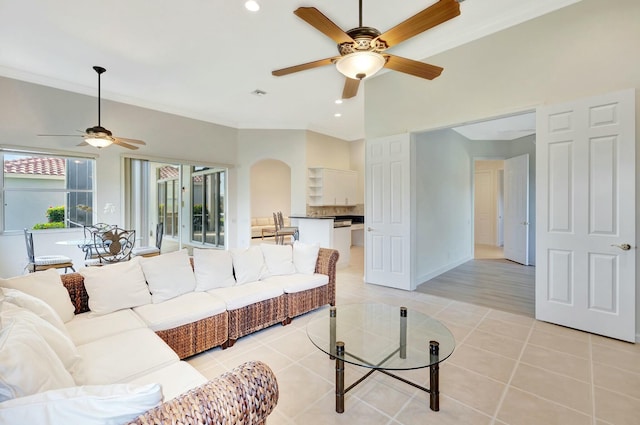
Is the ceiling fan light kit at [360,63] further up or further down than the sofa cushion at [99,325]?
further up

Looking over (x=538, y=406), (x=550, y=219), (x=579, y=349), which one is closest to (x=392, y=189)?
(x=550, y=219)

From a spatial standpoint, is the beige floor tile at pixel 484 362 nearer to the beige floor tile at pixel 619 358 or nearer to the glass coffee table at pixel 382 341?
the glass coffee table at pixel 382 341

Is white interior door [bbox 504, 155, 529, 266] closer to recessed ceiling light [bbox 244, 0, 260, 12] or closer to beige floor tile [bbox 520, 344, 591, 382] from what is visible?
beige floor tile [bbox 520, 344, 591, 382]

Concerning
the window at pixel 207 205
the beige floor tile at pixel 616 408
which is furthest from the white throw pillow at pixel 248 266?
the window at pixel 207 205

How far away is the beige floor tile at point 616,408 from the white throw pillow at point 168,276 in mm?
3301

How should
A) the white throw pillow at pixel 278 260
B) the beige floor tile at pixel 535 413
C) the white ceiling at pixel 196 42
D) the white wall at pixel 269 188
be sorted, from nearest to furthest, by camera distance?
1. the beige floor tile at pixel 535 413
2. the white ceiling at pixel 196 42
3. the white throw pillow at pixel 278 260
4. the white wall at pixel 269 188

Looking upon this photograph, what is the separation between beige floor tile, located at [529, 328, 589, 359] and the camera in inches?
103

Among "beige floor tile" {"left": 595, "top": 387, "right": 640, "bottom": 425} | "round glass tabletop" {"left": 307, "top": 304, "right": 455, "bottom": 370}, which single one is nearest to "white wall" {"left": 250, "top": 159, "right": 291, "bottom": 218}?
"round glass tabletop" {"left": 307, "top": 304, "right": 455, "bottom": 370}

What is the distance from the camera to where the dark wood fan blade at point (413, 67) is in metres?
2.38

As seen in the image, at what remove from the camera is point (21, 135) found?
14.5 feet

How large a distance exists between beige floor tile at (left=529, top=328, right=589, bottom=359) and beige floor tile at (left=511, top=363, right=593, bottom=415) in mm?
521

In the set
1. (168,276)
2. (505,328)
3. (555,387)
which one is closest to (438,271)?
(505,328)

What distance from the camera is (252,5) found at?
2951 millimetres

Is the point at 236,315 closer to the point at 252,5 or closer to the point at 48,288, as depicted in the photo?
the point at 48,288
